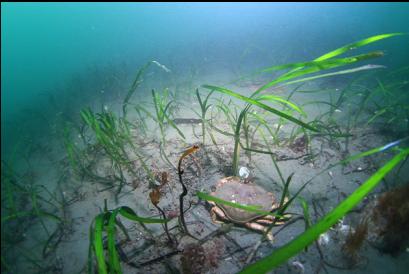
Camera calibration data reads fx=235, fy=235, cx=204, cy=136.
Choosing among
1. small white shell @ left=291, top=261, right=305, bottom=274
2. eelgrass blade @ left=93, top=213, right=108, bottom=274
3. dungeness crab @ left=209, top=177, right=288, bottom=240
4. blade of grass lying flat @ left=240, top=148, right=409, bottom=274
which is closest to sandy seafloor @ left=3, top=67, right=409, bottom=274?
small white shell @ left=291, top=261, right=305, bottom=274

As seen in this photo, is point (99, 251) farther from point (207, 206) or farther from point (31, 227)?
point (31, 227)

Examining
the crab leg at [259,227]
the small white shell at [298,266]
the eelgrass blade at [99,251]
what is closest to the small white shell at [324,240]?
the small white shell at [298,266]

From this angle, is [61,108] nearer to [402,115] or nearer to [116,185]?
[116,185]

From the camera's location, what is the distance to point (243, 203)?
9.26 feet

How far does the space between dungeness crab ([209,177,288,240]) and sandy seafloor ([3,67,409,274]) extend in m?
0.14

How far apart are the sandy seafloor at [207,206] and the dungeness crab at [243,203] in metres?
0.14

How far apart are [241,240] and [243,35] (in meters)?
15.7

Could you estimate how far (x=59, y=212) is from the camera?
362 centimetres

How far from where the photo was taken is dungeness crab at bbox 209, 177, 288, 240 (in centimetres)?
265

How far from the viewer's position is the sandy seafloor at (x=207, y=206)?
2443 mm

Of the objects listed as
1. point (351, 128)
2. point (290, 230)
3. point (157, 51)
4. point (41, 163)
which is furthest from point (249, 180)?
A: point (157, 51)

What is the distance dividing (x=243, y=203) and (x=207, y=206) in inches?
20.4

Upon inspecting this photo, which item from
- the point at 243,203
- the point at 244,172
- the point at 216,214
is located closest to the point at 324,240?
the point at 243,203

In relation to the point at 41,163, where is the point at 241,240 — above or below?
above
